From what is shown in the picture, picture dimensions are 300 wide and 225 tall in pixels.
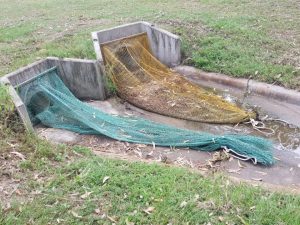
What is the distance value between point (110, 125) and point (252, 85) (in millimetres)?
A: 3272

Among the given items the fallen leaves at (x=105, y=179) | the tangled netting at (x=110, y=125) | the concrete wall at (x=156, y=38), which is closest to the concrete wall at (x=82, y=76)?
the tangled netting at (x=110, y=125)

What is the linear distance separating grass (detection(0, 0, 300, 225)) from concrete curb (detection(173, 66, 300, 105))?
0.17 meters

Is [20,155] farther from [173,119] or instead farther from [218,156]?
[173,119]

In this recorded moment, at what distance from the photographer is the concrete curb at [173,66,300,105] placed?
8.02 m

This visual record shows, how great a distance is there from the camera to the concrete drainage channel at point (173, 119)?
241 inches

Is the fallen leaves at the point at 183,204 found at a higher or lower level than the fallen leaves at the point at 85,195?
lower

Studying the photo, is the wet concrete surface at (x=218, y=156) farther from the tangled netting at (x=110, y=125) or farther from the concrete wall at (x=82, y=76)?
the concrete wall at (x=82, y=76)

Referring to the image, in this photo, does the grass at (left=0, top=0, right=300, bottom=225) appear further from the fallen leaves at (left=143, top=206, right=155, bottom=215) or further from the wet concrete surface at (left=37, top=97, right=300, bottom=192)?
the wet concrete surface at (left=37, top=97, right=300, bottom=192)

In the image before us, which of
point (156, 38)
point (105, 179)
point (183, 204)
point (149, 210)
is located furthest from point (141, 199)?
point (156, 38)

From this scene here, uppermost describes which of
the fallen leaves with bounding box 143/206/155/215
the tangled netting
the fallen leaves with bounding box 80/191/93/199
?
the fallen leaves with bounding box 80/191/93/199

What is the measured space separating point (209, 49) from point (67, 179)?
224 inches

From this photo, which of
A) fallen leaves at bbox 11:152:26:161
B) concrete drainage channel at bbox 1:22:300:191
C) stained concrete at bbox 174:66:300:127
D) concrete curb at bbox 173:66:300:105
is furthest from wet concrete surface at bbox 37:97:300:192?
fallen leaves at bbox 11:152:26:161

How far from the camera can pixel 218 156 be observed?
6.31 metres

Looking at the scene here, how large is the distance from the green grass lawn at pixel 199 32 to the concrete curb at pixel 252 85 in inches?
6.4
